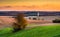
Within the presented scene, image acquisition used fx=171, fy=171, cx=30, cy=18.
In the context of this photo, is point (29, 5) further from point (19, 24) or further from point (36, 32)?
point (36, 32)

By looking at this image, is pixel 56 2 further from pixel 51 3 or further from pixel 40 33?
pixel 40 33

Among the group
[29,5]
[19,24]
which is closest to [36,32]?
[19,24]

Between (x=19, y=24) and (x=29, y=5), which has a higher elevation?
(x=29, y=5)

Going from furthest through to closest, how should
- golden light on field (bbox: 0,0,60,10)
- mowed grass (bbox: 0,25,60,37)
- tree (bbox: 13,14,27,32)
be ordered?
golden light on field (bbox: 0,0,60,10) → tree (bbox: 13,14,27,32) → mowed grass (bbox: 0,25,60,37)

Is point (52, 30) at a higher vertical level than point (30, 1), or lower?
lower

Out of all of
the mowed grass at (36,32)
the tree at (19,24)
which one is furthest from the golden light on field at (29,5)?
the mowed grass at (36,32)

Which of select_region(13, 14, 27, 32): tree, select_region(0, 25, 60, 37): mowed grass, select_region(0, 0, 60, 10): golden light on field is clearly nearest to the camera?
select_region(0, 25, 60, 37): mowed grass

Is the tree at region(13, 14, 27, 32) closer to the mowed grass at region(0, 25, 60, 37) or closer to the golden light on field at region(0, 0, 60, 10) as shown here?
the mowed grass at region(0, 25, 60, 37)

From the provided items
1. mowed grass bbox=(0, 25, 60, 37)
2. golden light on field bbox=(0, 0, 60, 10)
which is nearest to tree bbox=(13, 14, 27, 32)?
mowed grass bbox=(0, 25, 60, 37)

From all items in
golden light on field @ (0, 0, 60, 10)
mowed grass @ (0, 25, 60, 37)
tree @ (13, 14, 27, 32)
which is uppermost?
golden light on field @ (0, 0, 60, 10)

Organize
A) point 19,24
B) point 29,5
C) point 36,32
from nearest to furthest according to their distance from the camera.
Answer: point 36,32 < point 19,24 < point 29,5

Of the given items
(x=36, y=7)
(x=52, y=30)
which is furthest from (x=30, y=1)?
(x=52, y=30)
